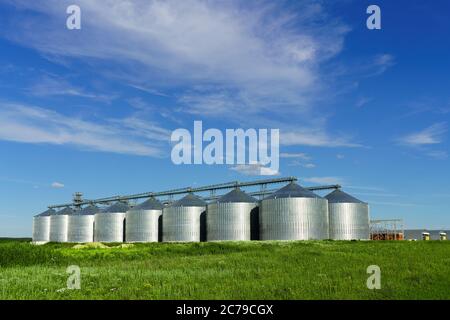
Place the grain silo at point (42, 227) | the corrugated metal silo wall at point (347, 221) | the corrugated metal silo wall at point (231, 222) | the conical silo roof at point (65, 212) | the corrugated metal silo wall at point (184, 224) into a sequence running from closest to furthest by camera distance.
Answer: the corrugated metal silo wall at point (347, 221) → the corrugated metal silo wall at point (231, 222) → the corrugated metal silo wall at point (184, 224) → the conical silo roof at point (65, 212) → the grain silo at point (42, 227)

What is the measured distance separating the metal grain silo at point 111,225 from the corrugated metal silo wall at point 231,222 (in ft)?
103

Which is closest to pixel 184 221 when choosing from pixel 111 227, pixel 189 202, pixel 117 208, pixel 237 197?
pixel 189 202

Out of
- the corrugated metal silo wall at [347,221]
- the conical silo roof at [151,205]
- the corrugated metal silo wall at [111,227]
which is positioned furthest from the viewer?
the corrugated metal silo wall at [111,227]

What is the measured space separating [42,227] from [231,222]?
73262mm

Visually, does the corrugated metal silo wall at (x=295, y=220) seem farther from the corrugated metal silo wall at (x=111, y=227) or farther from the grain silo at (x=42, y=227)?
the grain silo at (x=42, y=227)

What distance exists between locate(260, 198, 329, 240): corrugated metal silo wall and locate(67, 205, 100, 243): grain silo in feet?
178

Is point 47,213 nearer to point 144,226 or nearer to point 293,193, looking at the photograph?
point 144,226

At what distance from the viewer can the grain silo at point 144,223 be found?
9856cm

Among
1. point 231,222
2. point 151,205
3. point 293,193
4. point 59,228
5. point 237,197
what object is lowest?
point 59,228

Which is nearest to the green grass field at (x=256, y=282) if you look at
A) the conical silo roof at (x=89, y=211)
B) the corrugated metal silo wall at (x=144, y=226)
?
the corrugated metal silo wall at (x=144, y=226)

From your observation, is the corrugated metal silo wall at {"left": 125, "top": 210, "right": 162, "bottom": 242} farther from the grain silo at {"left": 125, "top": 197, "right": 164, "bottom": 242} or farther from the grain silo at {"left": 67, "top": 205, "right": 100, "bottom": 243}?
the grain silo at {"left": 67, "top": 205, "right": 100, "bottom": 243}

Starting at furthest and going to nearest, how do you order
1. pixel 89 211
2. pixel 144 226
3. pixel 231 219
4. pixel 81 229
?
1. pixel 89 211
2. pixel 81 229
3. pixel 144 226
4. pixel 231 219

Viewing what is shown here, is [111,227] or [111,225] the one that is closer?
[111,227]

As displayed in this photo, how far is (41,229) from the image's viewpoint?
133 m
